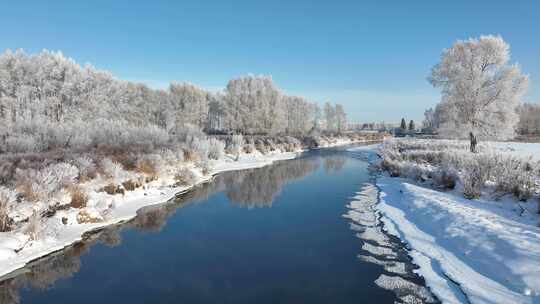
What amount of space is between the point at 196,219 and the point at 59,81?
35.4 meters

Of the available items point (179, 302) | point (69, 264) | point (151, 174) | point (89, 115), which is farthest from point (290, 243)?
point (89, 115)

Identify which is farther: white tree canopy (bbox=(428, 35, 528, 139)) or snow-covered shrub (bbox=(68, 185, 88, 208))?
white tree canopy (bbox=(428, 35, 528, 139))

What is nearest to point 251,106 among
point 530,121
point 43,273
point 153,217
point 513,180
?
point 153,217

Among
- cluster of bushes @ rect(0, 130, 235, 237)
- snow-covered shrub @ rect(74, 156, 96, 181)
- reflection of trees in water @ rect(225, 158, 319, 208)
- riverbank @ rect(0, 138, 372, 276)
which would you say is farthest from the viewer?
reflection of trees in water @ rect(225, 158, 319, 208)

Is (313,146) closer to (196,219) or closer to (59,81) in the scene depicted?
(59,81)

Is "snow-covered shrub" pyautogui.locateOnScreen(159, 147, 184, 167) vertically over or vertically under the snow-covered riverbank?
over

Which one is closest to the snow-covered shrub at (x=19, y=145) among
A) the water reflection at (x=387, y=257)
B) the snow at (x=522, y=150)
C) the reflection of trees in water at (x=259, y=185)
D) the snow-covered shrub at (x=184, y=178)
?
the snow-covered shrub at (x=184, y=178)

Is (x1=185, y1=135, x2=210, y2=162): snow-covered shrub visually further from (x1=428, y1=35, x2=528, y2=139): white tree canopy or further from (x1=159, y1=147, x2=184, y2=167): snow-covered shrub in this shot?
(x1=428, y1=35, x2=528, y2=139): white tree canopy

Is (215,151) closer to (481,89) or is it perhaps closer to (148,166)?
(148,166)

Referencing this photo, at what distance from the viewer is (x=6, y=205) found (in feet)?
24.0

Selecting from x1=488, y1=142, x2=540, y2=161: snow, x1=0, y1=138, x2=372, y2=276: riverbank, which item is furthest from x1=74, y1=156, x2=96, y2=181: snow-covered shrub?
x1=488, y1=142, x2=540, y2=161: snow

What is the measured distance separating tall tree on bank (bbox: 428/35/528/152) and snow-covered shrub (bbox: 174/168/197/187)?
60.7 feet

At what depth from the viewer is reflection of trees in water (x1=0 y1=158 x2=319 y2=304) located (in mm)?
5816

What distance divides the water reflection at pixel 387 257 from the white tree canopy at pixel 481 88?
14.7 meters
